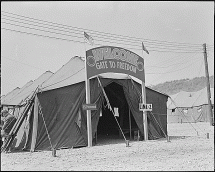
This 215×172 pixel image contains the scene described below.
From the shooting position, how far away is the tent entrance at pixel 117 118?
1494 centimetres

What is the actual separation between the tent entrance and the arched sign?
5.41 ft


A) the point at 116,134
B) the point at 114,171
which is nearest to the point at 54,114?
the point at 114,171

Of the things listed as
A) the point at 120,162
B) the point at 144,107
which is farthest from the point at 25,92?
the point at 120,162

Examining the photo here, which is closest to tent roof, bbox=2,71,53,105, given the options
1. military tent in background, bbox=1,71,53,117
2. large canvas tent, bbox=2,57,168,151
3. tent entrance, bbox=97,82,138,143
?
military tent in background, bbox=1,71,53,117

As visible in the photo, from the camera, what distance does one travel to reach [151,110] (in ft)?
44.0

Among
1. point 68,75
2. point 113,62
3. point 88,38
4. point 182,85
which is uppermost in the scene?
point 182,85

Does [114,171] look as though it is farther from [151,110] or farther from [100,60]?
[151,110]

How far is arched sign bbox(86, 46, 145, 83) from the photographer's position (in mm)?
11828

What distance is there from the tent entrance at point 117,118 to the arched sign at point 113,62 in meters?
1.65

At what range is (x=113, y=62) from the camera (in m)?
12.5

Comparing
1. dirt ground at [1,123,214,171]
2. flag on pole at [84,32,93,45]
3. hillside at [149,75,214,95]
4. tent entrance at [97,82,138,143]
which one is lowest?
dirt ground at [1,123,214,171]

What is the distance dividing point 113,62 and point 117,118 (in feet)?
16.8

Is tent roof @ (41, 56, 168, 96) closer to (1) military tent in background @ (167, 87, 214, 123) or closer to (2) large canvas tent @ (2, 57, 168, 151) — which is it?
(2) large canvas tent @ (2, 57, 168, 151)

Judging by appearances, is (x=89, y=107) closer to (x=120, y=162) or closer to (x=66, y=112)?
(x=66, y=112)
